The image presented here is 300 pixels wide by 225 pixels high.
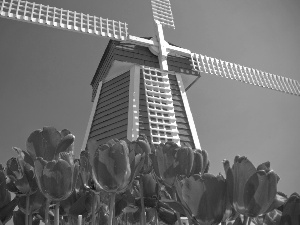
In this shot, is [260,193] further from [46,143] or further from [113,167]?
[46,143]

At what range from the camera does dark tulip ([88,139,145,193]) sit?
792 mm

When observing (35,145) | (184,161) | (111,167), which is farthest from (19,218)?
(184,161)

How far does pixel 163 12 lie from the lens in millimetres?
13492

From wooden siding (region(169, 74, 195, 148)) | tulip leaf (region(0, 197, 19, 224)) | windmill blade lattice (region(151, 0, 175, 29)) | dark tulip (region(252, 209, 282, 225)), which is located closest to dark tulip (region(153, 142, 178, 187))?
dark tulip (region(252, 209, 282, 225))

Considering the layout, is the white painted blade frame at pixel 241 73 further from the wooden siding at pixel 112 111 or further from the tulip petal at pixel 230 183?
the tulip petal at pixel 230 183

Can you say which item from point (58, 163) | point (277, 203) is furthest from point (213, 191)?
point (58, 163)

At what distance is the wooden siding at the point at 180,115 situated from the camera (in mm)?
10086

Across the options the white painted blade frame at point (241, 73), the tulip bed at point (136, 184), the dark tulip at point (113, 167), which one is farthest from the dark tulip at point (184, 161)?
the white painted blade frame at point (241, 73)

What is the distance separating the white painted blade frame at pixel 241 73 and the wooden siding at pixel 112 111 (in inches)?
92.8

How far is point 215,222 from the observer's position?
67 cm

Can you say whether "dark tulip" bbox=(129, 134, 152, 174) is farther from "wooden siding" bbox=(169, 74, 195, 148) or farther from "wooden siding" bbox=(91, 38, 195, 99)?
"wooden siding" bbox=(91, 38, 195, 99)

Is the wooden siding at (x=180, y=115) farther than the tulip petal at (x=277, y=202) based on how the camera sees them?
Yes

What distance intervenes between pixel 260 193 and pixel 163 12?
13301 mm

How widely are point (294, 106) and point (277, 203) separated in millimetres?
18777
